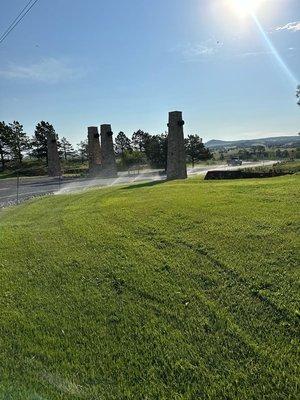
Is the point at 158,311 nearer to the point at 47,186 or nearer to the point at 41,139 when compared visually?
the point at 47,186

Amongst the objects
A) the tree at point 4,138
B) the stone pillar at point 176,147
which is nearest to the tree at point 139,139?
the tree at point 4,138

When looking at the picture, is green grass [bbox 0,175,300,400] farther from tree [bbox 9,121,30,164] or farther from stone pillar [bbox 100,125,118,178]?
tree [bbox 9,121,30,164]

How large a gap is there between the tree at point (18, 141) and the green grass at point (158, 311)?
38289 mm

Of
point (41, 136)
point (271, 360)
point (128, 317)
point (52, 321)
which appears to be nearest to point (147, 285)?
point (128, 317)

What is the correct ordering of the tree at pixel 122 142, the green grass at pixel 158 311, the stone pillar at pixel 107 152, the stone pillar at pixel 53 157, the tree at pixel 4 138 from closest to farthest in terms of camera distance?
the green grass at pixel 158 311 → the stone pillar at pixel 107 152 → the stone pillar at pixel 53 157 → the tree at pixel 4 138 → the tree at pixel 122 142

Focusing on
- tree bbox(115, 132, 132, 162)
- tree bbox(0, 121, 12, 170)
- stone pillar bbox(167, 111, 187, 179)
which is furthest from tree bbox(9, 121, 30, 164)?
stone pillar bbox(167, 111, 187, 179)

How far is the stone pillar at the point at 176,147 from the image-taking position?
1802cm

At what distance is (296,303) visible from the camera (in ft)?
10.4

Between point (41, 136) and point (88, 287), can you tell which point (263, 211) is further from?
point (41, 136)

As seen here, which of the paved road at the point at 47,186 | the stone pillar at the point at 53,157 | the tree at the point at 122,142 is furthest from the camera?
the tree at the point at 122,142

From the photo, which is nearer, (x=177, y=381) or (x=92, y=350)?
(x=177, y=381)

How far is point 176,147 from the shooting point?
1817cm

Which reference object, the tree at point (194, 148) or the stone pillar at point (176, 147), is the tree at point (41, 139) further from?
the stone pillar at point (176, 147)

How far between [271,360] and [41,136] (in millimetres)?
42319
